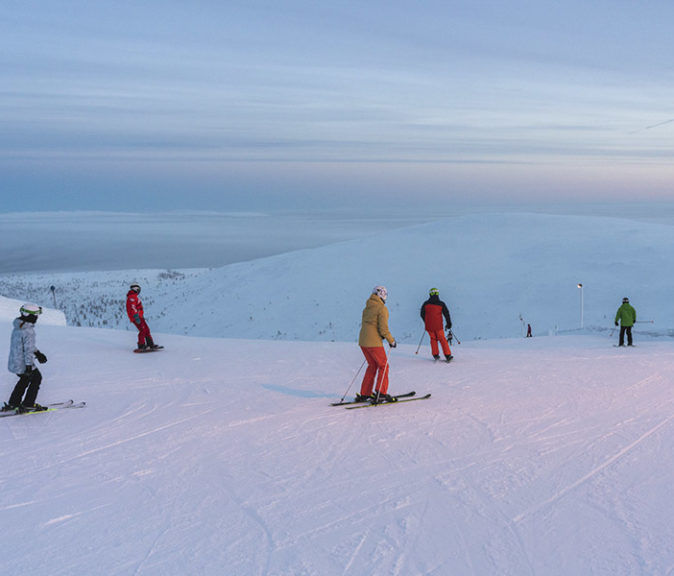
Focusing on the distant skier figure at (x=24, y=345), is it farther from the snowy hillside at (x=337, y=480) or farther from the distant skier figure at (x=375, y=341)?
the distant skier figure at (x=375, y=341)

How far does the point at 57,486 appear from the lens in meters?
6.51

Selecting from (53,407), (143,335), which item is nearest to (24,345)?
(53,407)

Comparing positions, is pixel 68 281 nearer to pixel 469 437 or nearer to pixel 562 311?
pixel 562 311

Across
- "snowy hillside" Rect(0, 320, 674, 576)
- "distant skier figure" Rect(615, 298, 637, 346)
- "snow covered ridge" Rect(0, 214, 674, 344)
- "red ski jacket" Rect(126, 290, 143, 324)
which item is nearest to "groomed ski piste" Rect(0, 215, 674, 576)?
"snowy hillside" Rect(0, 320, 674, 576)

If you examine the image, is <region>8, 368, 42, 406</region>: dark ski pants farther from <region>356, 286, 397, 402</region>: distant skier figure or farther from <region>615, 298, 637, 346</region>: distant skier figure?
<region>615, 298, 637, 346</region>: distant skier figure

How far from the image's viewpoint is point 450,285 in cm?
3841

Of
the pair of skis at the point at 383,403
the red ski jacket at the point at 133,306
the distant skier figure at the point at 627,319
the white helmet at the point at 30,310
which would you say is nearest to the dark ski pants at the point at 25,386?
the white helmet at the point at 30,310

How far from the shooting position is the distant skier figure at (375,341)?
31.3ft

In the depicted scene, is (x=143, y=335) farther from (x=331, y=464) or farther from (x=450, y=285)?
(x=450, y=285)

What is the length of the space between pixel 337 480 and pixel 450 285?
107ft

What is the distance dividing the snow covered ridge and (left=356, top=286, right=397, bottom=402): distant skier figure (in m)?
16.2

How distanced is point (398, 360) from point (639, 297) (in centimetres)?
2224

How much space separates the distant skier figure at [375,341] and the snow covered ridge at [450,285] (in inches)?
637

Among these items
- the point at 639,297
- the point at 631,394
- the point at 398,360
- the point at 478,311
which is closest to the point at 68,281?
the point at 478,311
